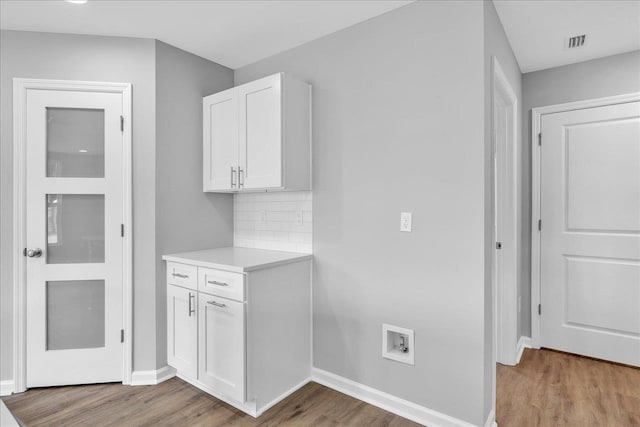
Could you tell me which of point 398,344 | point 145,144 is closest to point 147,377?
point 145,144

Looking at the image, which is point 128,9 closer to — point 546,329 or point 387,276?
point 387,276

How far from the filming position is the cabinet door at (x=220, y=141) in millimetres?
2725

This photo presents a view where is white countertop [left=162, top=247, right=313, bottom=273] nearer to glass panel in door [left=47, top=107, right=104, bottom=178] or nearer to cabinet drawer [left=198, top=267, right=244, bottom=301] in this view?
cabinet drawer [left=198, top=267, right=244, bottom=301]

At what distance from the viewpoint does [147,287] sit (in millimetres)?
2650

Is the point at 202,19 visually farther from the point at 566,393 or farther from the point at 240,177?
the point at 566,393

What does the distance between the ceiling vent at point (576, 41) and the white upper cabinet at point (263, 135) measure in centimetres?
200

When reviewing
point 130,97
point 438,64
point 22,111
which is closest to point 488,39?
point 438,64

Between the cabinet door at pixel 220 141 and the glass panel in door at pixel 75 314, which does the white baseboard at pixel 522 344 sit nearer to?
the cabinet door at pixel 220 141

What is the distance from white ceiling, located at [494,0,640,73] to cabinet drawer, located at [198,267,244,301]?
2.31 metres

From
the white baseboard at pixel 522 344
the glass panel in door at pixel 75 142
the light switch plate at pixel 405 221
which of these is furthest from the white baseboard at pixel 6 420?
the white baseboard at pixel 522 344

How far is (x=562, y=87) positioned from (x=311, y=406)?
11.0 ft

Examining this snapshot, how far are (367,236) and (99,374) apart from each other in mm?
2185

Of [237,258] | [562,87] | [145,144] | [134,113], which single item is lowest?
[237,258]

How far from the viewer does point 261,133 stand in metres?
2.52
